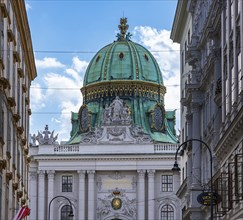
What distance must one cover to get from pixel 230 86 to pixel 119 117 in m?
62.3

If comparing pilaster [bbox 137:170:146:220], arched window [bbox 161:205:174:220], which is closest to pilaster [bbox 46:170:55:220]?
pilaster [bbox 137:170:146:220]

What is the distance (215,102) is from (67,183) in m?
56.5

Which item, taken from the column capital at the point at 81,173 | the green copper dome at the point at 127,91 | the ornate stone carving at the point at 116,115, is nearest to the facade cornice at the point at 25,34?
the column capital at the point at 81,173

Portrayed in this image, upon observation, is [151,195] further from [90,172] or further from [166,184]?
[90,172]

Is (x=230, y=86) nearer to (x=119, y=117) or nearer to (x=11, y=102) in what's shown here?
(x=11, y=102)

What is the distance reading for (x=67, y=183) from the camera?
106 metres

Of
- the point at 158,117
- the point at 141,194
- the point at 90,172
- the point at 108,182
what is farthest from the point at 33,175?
the point at 158,117

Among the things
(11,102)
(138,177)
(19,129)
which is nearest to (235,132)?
(11,102)

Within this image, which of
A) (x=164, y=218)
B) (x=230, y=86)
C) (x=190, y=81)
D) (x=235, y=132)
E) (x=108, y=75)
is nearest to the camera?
(x=235, y=132)

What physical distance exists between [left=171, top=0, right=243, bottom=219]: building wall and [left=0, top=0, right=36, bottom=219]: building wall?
9.93 meters

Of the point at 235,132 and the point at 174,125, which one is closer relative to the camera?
the point at 235,132

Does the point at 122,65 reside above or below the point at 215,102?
above

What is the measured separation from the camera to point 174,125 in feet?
376

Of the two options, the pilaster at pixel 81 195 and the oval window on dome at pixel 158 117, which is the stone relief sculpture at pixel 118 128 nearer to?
the oval window on dome at pixel 158 117
